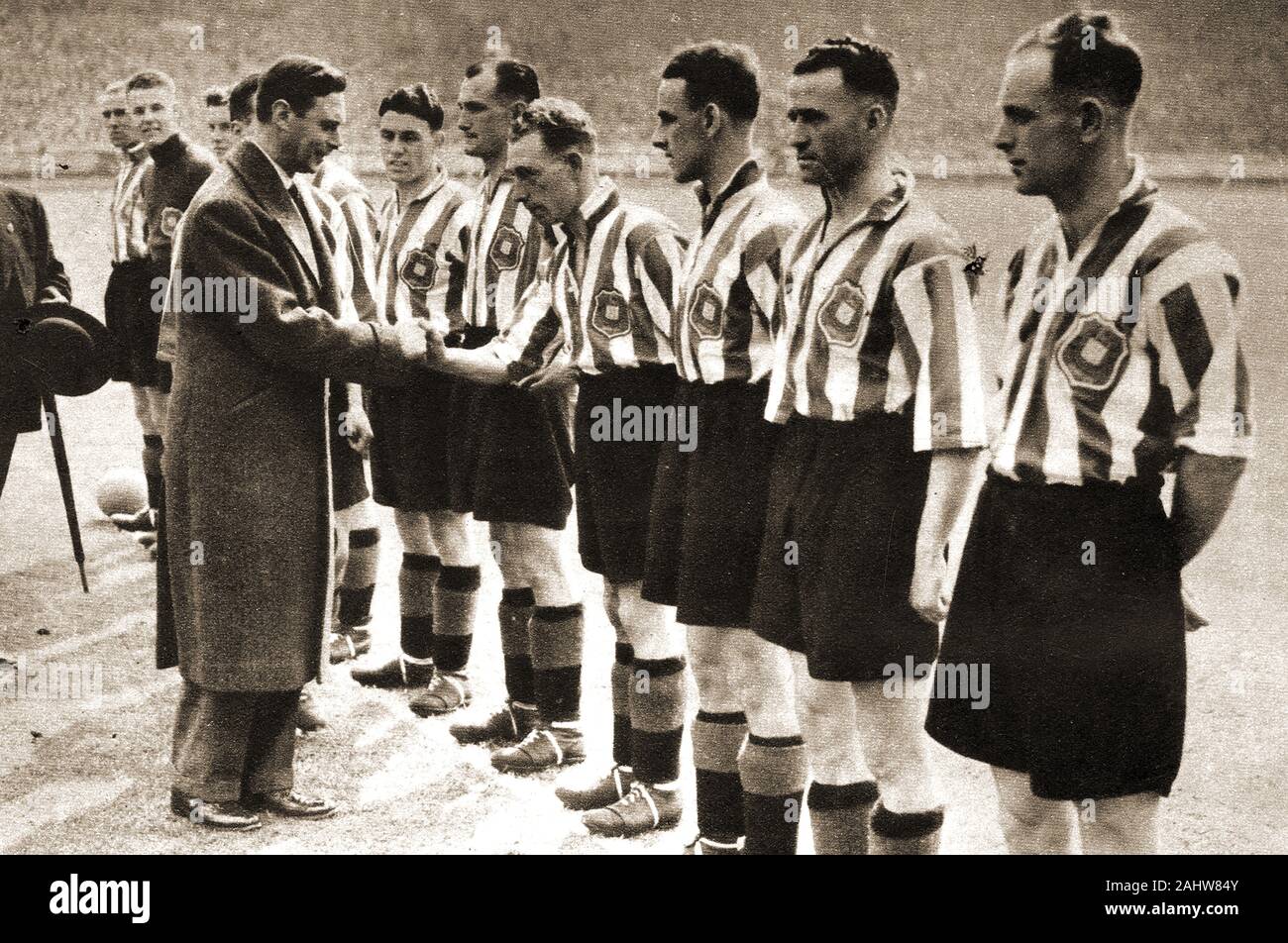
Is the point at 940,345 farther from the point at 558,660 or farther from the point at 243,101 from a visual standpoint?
the point at 243,101

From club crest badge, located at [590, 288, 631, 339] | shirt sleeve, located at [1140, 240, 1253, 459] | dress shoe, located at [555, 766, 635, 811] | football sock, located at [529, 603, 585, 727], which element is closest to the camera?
shirt sleeve, located at [1140, 240, 1253, 459]

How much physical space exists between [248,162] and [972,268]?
5.17ft

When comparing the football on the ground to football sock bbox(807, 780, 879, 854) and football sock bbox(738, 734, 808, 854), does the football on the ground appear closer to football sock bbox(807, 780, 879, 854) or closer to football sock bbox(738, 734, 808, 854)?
football sock bbox(738, 734, 808, 854)

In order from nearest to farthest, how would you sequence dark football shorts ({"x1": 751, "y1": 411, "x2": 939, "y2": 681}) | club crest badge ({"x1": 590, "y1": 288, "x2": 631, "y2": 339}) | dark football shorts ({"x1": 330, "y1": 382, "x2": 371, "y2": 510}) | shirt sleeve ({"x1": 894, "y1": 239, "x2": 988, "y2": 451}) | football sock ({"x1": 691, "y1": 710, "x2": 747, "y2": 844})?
shirt sleeve ({"x1": 894, "y1": 239, "x2": 988, "y2": 451})
dark football shorts ({"x1": 751, "y1": 411, "x2": 939, "y2": 681})
football sock ({"x1": 691, "y1": 710, "x2": 747, "y2": 844})
club crest badge ({"x1": 590, "y1": 288, "x2": 631, "y2": 339})
dark football shorts ({"x1": 330, "y1": 382, "x2": 371, "y2": 510})

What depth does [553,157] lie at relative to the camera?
305 centimetres

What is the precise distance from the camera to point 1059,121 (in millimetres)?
1934

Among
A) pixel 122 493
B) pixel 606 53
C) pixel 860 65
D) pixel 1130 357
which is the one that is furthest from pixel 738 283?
pixel 606 53

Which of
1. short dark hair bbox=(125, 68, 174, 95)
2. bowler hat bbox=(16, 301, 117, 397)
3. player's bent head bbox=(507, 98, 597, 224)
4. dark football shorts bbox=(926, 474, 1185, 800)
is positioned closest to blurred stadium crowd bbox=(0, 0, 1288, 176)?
short dark hair bbox=(125, 68, 174, 95)

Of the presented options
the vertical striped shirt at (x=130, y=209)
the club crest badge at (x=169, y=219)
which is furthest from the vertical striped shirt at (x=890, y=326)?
the vertical striped shirt at (x=130, y=209)

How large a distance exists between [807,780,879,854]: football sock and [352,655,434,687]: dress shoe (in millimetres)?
2011

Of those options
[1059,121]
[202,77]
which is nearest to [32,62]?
[202,77]

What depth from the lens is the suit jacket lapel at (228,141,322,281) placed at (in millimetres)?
2898

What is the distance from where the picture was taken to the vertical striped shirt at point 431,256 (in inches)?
154

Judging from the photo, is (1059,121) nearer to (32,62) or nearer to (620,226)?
(620,226)
